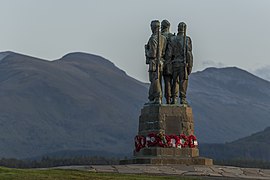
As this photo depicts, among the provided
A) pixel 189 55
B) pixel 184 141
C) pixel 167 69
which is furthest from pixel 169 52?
pixel 184 141

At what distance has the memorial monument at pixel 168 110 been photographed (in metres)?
34.7

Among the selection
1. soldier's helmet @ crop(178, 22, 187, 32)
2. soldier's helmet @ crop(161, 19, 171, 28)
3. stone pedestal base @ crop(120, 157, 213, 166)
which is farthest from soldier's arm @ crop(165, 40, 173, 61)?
stone pedestal base @ crop(120, 157, 213, 166)

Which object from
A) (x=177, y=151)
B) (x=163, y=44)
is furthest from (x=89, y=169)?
(x=163, y=44)

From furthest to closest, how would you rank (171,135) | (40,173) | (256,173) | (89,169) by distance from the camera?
(171,135) < (256,173) < (89,169) < (40,173)

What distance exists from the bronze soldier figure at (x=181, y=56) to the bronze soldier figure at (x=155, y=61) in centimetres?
65

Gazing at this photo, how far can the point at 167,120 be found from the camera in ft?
117

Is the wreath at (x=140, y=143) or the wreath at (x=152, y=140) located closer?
the wreath at (x=152, y=140)

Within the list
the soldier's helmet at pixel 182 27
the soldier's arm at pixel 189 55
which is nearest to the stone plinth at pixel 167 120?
the soldier's arm at pixel 189 55

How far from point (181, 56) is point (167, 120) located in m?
3.67

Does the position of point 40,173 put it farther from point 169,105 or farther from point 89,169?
point 169,105

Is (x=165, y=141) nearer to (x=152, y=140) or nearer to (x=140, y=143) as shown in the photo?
(x=152, y=140)

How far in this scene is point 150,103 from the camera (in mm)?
36500

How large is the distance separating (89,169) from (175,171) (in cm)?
364

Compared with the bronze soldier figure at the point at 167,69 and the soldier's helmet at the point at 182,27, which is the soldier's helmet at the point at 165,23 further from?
the soldier's helmet at the point at 182,27
